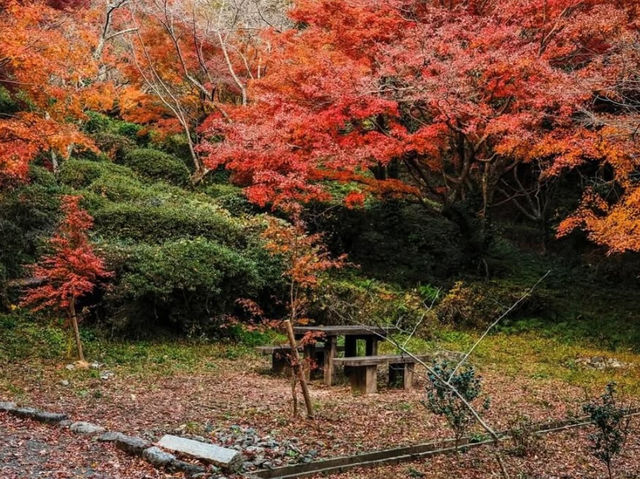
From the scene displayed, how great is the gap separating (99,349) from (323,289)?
4578 millimetres

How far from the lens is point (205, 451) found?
196 inches

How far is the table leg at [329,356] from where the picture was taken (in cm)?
834

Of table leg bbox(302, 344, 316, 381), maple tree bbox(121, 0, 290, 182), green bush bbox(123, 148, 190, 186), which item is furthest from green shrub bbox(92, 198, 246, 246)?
maple tree bbox(121, 0, 290, 182)

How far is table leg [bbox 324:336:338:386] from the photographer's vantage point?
27.3 ft

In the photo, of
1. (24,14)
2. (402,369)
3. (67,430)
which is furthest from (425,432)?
(24,14)

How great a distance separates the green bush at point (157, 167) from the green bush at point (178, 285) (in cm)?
613

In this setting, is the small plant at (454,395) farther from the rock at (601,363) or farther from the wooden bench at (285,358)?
the rock at (601,363)

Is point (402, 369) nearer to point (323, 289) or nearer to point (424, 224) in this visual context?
point (323, 289)

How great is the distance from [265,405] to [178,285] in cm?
372

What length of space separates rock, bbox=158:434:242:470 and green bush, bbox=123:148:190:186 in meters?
12.5

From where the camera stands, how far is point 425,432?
630 cm

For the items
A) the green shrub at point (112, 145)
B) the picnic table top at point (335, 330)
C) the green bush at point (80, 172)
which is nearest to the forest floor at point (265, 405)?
the picnic table top at point (335, 330)

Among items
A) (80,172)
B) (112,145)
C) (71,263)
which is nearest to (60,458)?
(71,263)

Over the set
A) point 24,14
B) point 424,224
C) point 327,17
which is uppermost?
point 327,17
